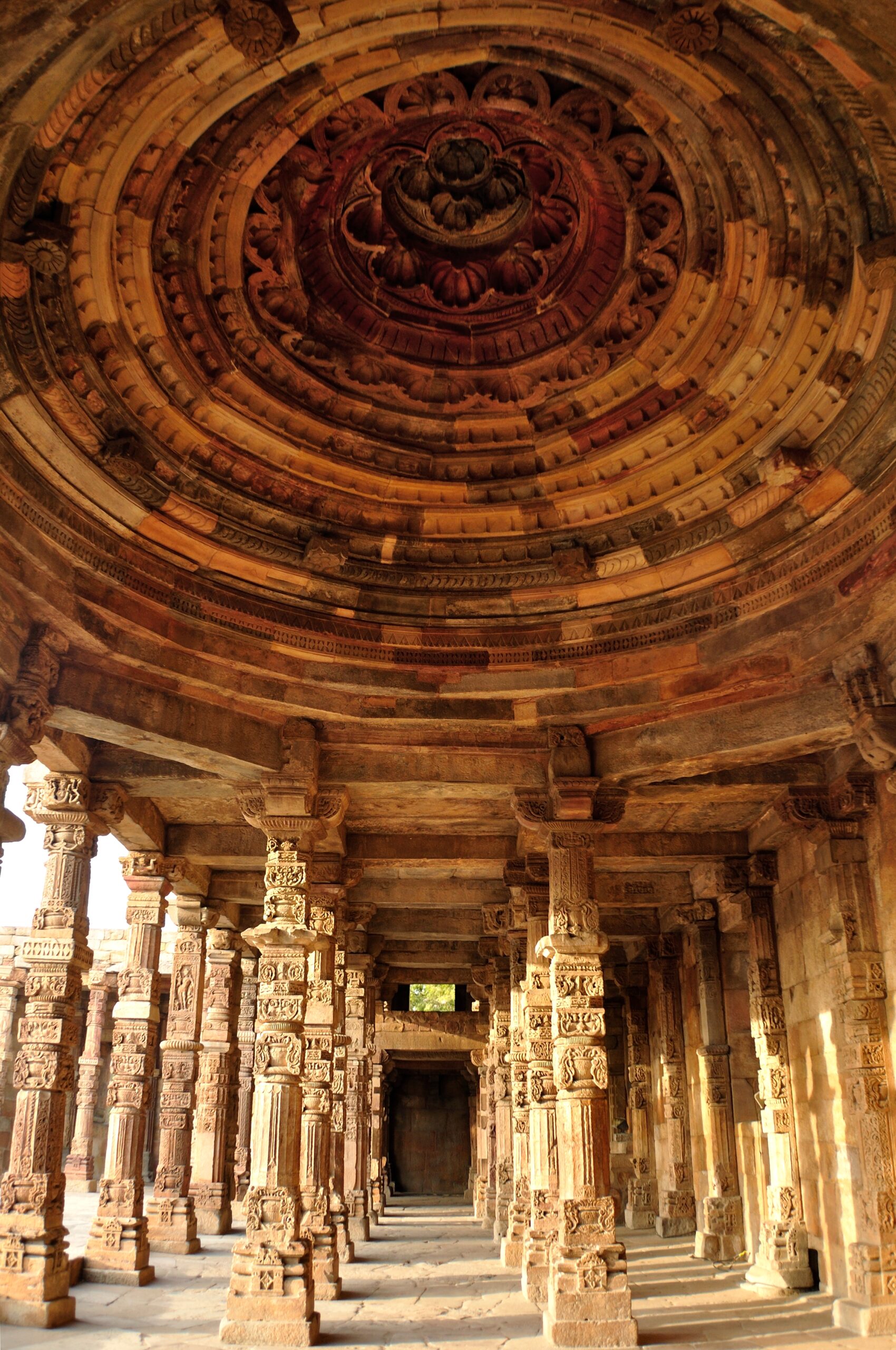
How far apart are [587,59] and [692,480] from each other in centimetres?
341

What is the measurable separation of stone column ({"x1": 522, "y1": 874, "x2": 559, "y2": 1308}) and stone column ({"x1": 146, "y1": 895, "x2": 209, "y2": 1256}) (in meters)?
5.81

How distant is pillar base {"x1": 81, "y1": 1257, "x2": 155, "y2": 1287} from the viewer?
1234cm

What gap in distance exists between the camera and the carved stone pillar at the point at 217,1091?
18.1 meters

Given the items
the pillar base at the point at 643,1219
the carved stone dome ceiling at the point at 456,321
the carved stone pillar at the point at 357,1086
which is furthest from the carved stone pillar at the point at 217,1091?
the carved stone dome ceiling at the point at 456,321

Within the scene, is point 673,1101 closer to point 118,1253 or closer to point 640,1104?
point 640,1104

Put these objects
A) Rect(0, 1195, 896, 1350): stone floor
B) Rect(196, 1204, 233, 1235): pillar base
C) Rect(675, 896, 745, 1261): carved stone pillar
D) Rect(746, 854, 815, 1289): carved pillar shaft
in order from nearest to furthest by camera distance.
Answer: Rect(0, 1195, 896, 1350): stone floor → Rect(746, 854, 815, 1289): carved pillar shaft → Rect(675, 896, 745, 1261): carved stone pillar → Rect(196, 1204, 233, 1235): pillar base

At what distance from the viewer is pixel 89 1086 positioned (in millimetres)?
27234

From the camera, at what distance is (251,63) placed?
22.7 ft

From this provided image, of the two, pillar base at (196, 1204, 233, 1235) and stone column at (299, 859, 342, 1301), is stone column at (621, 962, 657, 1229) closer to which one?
pillar base at (196, 1204, 233, 1235)

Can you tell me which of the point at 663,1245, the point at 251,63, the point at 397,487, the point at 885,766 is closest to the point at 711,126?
the point at 251,63

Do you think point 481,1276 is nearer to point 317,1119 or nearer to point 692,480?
point 317,1119

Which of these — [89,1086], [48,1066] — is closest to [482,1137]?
[89,1086]

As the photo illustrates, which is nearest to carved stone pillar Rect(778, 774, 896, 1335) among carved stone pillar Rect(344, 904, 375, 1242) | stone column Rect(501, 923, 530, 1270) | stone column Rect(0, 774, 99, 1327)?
stone column Rect(501, 923, 530, 1270)

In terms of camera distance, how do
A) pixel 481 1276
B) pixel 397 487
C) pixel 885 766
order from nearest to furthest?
pixel 885 766, pixel 397 487, pixel 481 1276
